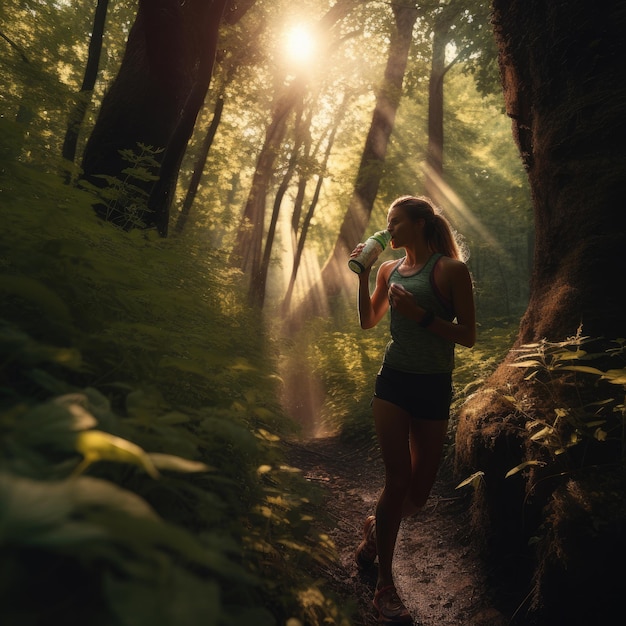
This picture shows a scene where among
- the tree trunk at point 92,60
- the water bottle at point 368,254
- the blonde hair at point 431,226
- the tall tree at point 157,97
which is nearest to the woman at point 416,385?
the blonde hair at point 431,226

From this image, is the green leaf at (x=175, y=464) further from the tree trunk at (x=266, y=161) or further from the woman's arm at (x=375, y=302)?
Answer: the tree trunk at (x=266, y=161)

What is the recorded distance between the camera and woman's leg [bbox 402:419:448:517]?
2607 millimetres

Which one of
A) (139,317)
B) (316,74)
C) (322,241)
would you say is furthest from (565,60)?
(322,241)

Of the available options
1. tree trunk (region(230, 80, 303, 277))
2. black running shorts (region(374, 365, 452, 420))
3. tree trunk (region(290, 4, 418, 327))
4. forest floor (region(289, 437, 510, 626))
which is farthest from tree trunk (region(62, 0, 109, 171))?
tree trunk (region(290, 4, 418, 327))

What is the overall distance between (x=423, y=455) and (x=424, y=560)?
3.65 ft

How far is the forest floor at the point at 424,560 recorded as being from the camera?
2.53 m

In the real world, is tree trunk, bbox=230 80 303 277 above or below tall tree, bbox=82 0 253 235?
above

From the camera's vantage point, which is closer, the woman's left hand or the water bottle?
the woman's left hand

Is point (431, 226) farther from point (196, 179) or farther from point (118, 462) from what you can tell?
point (196, 179)

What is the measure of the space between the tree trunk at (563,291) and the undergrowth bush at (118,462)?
3.95ft

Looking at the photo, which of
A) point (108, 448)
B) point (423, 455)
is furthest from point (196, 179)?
point (108, 448)

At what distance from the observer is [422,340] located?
2.64 m

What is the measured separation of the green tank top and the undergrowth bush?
0.83 m

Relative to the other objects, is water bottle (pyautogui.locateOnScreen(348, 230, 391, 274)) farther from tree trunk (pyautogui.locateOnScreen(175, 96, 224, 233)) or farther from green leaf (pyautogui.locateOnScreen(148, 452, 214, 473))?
tree trunk (pyautogui.locateOnScreen(175, 96, 224, 233))
